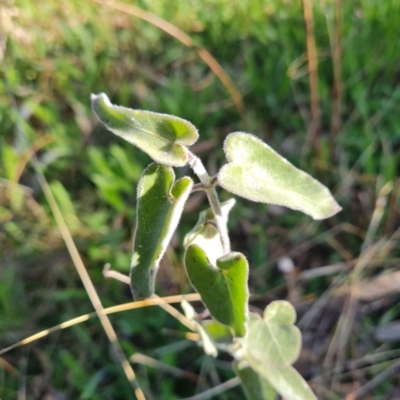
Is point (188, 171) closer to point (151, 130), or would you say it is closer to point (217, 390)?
point (217, 390)

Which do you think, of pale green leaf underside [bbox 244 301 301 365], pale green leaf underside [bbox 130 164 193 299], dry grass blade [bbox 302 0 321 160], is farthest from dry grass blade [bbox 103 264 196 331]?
dry grass blade [bbox 302 0 321 160]

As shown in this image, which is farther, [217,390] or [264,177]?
[217,390]

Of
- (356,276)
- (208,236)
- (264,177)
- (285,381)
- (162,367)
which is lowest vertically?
(162,367)

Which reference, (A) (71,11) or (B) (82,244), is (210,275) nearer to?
(B) (82,244)

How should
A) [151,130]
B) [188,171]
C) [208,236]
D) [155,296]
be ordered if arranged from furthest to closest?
[188,171] < [155,296] < [208,236] < [151,130]

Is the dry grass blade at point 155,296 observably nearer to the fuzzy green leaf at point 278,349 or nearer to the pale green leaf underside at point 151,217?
the fuzzy green leaf at point 278,349

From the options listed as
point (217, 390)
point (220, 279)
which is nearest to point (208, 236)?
point (220, 279)

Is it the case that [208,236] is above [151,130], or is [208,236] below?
below
